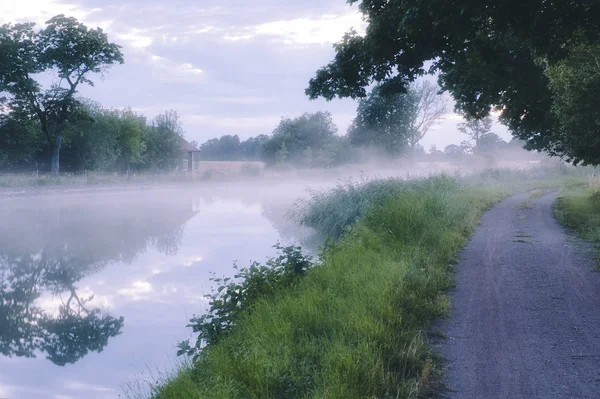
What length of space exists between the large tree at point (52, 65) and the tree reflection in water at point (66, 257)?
14.6m

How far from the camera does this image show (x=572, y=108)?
14219 millimetres

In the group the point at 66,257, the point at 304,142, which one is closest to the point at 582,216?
the point at 66,257

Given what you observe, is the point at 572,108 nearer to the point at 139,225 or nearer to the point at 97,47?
the point at 139,225

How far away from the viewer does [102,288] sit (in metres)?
13.1

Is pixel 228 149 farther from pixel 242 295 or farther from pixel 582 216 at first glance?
A: pixel 242 295

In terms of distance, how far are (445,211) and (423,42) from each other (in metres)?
4.74

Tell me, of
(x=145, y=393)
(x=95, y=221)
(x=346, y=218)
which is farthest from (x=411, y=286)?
(x=95, y=221)

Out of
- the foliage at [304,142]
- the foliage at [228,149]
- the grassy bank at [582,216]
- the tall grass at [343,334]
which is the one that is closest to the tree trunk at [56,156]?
the foliage at [304,142]

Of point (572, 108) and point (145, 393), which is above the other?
point (572, 108)

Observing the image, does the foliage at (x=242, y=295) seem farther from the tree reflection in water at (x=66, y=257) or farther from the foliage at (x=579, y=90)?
the foliage at (x=579, y=90)

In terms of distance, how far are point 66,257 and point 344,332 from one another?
13.6m

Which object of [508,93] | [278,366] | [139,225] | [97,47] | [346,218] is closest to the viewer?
[278,366]

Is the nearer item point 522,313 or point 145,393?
point 145,393

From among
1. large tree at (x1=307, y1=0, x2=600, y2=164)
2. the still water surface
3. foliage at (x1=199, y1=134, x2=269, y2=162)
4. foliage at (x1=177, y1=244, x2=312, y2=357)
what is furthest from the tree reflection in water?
foliage at (x1=199, y1=134, x2=269, y2=162)
